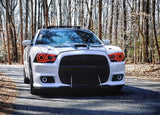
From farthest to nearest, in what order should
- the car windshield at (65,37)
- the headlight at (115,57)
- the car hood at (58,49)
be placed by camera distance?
the car windshield at (65,37) < the headlight at (115,57) < the car hood at (58,49)

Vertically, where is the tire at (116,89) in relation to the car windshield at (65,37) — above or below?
below

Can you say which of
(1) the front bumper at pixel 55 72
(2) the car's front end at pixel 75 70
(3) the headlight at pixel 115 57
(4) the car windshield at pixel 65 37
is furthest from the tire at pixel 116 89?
(4) the car windshield at pixel 65 37

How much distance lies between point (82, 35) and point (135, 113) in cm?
353

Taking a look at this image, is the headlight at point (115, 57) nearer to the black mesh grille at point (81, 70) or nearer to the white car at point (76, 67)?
the white car at point (76, 67)

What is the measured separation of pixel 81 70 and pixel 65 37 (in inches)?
61.9

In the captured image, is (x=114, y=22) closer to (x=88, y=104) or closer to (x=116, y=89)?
(x=116, y=89)

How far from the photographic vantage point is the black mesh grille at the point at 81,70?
552cm

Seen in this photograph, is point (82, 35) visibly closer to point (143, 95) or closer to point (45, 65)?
point (45, 65)

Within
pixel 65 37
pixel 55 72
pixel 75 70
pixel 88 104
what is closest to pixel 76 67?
pixel 75 70

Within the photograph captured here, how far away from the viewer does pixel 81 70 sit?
5.52 m

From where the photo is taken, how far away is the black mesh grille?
5523 millimetres

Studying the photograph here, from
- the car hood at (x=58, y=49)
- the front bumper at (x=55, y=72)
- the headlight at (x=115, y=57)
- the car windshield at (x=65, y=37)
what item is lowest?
the front bumper at (x=55, y=72)

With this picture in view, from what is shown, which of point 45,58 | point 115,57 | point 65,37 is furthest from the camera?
point 65,37

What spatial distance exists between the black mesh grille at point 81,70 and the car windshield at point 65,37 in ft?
3.31
